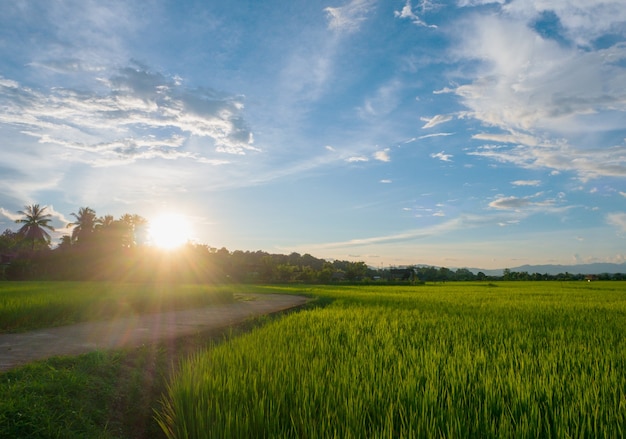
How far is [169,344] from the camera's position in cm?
572

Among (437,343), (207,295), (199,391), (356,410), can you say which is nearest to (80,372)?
(199,391)

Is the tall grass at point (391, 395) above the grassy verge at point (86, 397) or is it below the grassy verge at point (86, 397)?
above

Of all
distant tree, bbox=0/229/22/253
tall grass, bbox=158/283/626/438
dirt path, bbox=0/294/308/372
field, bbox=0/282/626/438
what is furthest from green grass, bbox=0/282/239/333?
distant tree, bbox=0/229/22/253

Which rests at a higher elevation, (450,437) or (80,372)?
(450,437)

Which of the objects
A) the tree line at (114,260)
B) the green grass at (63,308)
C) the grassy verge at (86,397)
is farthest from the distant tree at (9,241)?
the grassy verge at (86,397)

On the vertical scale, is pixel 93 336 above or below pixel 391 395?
below

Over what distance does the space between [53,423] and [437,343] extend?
4.06 metres

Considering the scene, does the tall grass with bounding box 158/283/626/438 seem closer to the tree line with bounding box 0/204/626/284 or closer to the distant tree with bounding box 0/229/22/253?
the tree line with bounding box 0/204/626/284

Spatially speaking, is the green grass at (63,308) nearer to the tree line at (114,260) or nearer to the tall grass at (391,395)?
the tall grass at (391,395)

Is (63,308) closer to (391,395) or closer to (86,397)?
(86,397)

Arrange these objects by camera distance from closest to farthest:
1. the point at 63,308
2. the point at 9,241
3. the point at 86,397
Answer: the point at 86,397 → the point at 63,308 → the point at 9,241

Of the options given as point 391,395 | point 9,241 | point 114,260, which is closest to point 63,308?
point 391,395

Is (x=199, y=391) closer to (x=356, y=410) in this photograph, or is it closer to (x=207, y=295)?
(x=356, y=410)

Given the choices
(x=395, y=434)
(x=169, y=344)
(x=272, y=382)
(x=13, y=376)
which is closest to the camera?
(x=395, y=434)
